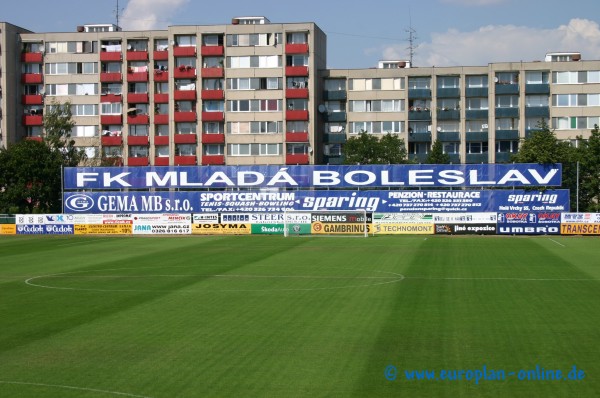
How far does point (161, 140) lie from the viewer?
115375 mm

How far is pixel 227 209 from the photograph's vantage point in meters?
73.8

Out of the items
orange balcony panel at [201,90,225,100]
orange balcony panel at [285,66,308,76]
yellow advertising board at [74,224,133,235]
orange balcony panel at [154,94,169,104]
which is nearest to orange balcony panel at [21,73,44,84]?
orange balcony panel at [154,94,169,104]

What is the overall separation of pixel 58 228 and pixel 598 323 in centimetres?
5858

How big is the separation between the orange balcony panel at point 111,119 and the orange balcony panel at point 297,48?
26341 mm

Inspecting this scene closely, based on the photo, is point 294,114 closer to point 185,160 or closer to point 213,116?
point 213,116

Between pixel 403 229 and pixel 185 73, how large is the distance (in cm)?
5331

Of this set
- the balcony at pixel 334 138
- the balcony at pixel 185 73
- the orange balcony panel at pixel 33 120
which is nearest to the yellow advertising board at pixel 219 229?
the balcony at pixel 185 73

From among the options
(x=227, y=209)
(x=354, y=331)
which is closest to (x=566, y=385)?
(x=354, y=331)

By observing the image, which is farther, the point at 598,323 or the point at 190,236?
the point at 190,236

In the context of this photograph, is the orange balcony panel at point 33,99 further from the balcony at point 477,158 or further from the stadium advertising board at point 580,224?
the stadium advertising board at point 580,224

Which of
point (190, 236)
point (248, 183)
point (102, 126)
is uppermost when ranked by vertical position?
point (102, 126)

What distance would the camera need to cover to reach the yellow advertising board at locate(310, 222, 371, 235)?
6881 centimetres

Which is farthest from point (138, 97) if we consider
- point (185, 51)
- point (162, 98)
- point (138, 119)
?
point (185, 51)

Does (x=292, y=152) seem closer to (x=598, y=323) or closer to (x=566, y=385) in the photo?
(x=598, y=323)
